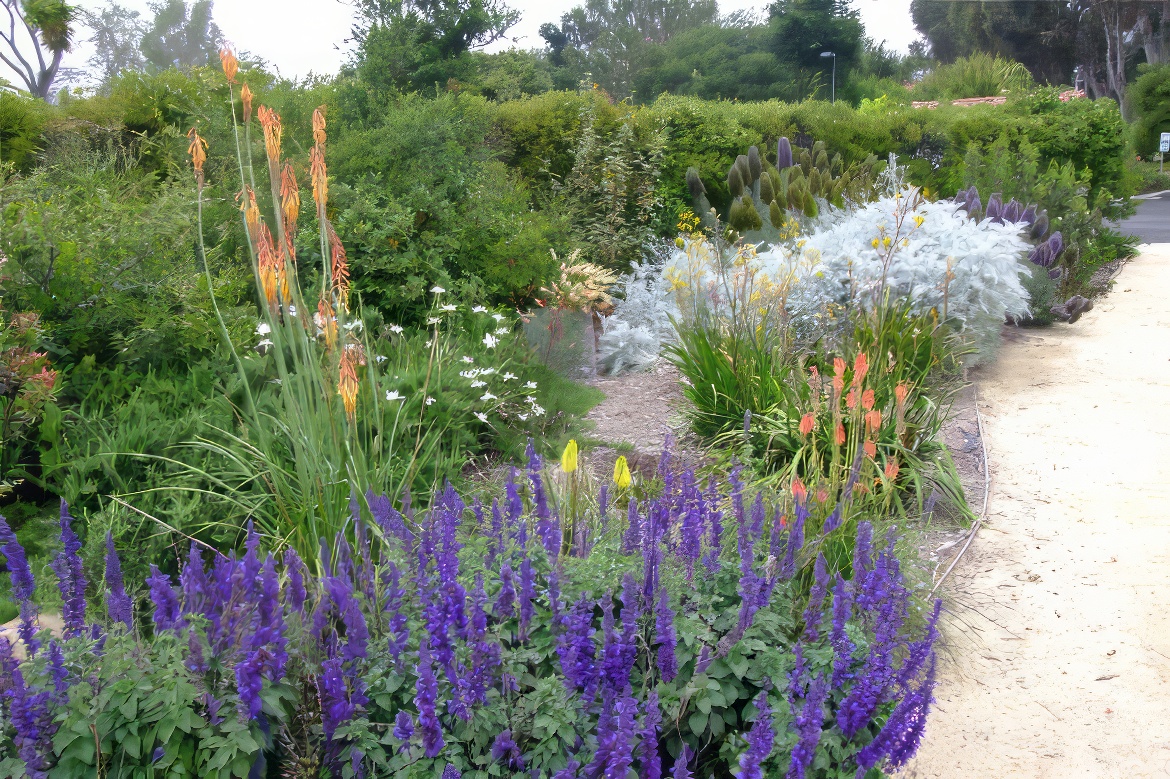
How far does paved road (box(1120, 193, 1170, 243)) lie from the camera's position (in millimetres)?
14633

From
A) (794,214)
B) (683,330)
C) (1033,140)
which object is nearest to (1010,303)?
(794,214)

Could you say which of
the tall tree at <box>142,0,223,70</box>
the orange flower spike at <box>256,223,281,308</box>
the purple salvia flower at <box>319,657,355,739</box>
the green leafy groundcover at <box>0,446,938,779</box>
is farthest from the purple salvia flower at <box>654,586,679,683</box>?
the tall tree at <box>142,0,223,70</box>

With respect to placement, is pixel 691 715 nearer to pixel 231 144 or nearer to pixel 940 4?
Answer: pixel 231 144

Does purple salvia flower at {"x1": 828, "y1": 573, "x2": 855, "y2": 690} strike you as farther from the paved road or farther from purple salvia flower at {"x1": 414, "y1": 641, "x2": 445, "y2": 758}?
the paved road

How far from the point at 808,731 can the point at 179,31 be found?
52559mm

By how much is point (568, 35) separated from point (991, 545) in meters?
59.9

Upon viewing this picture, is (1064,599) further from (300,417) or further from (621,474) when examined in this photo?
(300,417)

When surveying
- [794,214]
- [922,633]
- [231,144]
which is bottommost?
[922,633]

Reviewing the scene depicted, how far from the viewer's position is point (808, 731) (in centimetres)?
162

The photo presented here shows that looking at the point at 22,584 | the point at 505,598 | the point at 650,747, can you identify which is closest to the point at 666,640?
the point at 650,747

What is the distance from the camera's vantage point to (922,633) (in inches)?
104

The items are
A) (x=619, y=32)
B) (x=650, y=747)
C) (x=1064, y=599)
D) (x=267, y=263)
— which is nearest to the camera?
(x=650, y=747)

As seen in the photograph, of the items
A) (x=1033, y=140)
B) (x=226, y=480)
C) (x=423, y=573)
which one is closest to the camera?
(x=423, y=573)

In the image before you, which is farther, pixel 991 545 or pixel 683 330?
pixel 683 330
